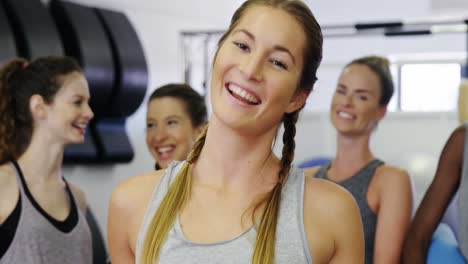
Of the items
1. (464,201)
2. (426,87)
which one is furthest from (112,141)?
(426,87)

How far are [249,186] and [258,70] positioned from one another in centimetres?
21

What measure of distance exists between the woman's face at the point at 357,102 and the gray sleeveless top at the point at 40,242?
36.7 inches

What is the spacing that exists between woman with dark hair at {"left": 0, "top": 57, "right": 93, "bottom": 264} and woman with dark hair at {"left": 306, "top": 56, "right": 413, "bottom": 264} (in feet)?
2.75

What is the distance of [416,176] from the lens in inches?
189

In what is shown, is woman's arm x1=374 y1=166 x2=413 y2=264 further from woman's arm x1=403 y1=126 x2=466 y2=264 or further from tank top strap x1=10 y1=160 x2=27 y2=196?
tank top strap x1=10 y1=160 x2=27 y2=196

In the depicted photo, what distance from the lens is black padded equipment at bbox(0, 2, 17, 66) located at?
3.46 m

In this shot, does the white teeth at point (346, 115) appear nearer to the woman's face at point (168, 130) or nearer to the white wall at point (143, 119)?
the woman's face at point (168, 130)

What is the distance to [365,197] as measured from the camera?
243 centimetres

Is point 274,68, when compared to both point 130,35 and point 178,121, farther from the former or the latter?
point 130,35

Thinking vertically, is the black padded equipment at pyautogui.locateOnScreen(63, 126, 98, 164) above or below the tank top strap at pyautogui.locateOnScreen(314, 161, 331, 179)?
below

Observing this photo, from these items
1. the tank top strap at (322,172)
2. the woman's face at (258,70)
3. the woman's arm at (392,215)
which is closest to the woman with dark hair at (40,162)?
the tank top strap at (322,172)

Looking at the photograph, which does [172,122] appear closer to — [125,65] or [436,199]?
[436,199]

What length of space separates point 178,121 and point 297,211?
1.44m

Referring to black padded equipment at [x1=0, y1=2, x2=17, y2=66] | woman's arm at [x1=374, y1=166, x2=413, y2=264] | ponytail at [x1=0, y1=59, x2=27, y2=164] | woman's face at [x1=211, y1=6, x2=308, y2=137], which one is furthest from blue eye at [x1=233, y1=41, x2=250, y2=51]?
black padded equipment at [x1=0, y1=2, x2=17, y2=66]
